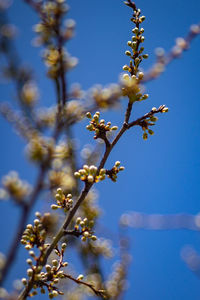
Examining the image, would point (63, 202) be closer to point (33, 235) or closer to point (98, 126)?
point (33, 235)

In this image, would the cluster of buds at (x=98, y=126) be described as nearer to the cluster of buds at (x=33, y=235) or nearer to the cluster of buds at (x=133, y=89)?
the cluster of buds at (x=133, y=89)

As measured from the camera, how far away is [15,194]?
3.41m

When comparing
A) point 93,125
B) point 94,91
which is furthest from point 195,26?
point 93,125

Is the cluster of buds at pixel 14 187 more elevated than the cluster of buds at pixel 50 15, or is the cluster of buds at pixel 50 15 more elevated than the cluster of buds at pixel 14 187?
the cluster of buds at pixel 50 15

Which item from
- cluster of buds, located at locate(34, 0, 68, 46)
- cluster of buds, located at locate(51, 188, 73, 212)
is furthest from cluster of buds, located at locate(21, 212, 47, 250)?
cluster of buds, located at locate(34, 0, 68, 46)

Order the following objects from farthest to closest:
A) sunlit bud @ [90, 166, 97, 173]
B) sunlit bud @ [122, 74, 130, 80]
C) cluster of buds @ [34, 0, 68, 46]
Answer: cluster of buds @ [34, 0, 68, 46], sunlit bud @ [122, 74, 130, 80], sunlit bud @ [90, 166, 97, 173]

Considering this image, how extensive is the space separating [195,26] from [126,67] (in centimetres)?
194

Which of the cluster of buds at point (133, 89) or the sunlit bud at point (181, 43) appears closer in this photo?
the cluster of buds at point (133, 89)

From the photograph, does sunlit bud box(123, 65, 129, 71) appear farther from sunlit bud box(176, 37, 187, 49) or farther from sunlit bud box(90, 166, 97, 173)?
sunlit bud box(176, 37, 187, 49)

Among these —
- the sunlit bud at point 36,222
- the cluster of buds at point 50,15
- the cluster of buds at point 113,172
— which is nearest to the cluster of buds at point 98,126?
the cluster of buds at point 113,172

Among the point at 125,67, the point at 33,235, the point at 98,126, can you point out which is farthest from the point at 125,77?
the point at 33,235

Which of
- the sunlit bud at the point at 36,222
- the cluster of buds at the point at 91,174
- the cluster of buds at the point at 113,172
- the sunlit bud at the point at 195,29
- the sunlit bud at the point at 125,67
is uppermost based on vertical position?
the sunlit bud at the point at 195,29

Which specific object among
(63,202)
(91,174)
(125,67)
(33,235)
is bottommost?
(33,235)

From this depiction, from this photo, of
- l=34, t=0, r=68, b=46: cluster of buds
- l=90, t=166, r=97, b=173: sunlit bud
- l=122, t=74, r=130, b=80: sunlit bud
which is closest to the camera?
l=90, t=166, r=97, b=173: sunlit bud
